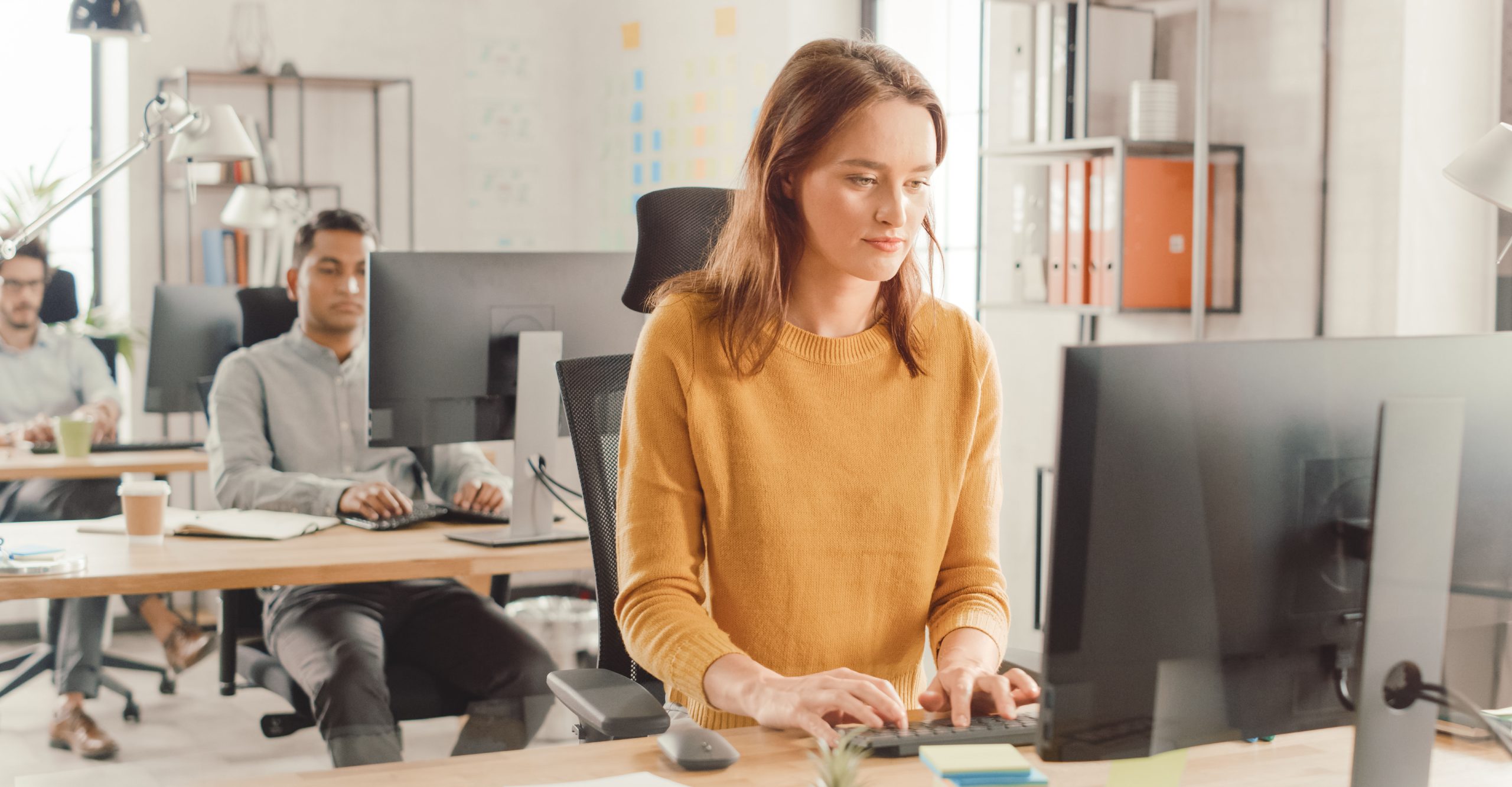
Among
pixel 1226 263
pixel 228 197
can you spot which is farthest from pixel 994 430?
pixel 228 197

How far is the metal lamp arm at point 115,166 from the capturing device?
2.35 m

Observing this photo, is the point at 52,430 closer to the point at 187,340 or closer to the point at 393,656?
the point at 187,340

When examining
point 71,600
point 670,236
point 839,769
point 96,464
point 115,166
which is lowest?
point 71,600

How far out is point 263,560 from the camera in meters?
2.20

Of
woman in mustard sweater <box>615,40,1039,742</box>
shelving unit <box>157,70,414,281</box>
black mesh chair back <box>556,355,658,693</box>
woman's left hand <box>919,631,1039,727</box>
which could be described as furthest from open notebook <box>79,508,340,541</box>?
shelving unit <box>157,70,414,281</box>

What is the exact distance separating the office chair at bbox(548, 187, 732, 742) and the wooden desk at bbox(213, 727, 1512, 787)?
276 mm

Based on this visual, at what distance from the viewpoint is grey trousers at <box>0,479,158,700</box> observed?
3.51 m

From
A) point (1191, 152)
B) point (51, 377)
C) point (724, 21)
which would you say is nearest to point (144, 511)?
point (51, 377)

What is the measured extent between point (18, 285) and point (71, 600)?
3.74ft

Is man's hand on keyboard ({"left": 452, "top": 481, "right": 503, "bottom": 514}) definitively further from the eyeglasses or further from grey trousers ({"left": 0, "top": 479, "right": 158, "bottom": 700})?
the eyeglasses

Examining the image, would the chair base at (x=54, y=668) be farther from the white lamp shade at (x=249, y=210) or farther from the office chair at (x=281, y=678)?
the white lamp shade at (x=249, y=210)

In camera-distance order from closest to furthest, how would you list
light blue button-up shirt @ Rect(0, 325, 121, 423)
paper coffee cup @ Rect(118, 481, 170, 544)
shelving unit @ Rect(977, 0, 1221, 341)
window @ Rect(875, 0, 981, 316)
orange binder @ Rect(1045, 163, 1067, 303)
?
paper coffee cup @ Rect(118, 481, 170, 544)
shelving unit @ Rect(977, 0, 1221, 341)
orange binder @ Rect(1045, 163, 1067, 303)
window @ Rect(875, 0, 981, 316)
light blue button-up shirt @ Rect(0, 325, 121, 423)

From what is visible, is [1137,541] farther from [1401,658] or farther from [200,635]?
[200,635]

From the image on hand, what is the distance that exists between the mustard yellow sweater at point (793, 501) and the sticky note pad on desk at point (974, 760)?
13.7 inches
